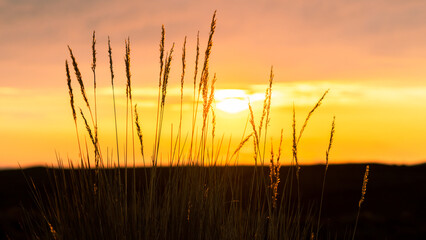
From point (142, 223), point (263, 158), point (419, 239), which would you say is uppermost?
point (263, 158)

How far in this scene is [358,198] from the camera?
9500mm

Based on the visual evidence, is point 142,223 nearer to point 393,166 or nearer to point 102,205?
point 102,205

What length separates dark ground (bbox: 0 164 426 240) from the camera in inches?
285

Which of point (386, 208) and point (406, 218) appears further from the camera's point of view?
point (386, 208)

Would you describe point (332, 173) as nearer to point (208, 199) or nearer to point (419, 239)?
point (419, 239)

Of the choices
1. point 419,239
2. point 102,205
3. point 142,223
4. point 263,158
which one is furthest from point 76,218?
point 419,239

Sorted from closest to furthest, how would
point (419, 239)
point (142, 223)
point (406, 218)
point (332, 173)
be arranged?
point (142, 223) < point (419, 239) < point (406, 218) < point (332, 173)

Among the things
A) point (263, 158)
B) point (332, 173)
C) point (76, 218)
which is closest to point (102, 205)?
point (76, 218)

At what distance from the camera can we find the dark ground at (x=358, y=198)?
7.24 m

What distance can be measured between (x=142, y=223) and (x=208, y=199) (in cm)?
49

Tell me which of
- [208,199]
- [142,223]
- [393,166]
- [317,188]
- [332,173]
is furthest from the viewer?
[393,166]

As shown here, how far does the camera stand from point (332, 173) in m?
11.7

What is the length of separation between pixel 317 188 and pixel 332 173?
1.47 meters

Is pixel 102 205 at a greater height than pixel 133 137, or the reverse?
pixel 133 137
